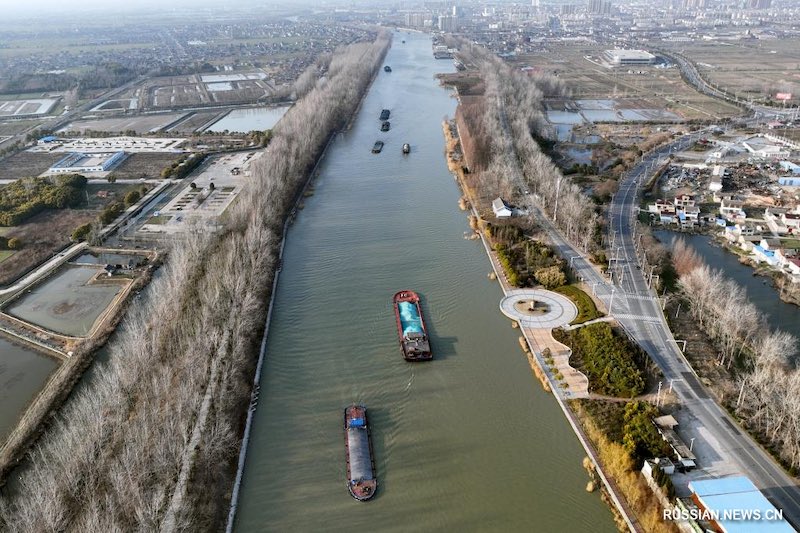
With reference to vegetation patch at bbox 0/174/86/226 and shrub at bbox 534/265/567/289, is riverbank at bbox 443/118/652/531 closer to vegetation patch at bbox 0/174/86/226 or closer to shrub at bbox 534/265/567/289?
shrub at bbox 534/265/567/289

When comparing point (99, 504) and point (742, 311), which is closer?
point (99, 504)

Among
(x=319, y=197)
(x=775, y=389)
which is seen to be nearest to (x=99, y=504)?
(x=775, y=389)

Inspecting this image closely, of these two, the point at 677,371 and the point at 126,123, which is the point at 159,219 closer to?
the point at 677,371

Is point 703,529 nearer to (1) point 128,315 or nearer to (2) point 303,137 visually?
(1) point 128,315

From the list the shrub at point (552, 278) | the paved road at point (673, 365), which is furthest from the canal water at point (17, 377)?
the paved road at point (673, 365)

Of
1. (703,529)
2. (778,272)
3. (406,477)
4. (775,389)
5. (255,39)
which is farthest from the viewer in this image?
(255,39)

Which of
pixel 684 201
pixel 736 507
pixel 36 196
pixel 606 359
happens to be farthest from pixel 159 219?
pixel 684 201

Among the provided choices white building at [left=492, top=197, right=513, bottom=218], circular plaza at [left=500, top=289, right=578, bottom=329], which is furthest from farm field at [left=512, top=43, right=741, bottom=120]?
circular plaza at [left=500, top=289, right=578, bottom=329]
